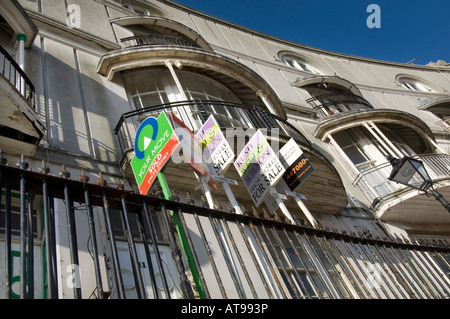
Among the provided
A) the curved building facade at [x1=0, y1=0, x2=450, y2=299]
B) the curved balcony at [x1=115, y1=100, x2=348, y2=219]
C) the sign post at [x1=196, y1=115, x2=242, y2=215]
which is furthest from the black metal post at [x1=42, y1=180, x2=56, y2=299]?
the curved balcony at [x1=115, y1=100, x2=348, y2=219]

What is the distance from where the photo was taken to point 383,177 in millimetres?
11008

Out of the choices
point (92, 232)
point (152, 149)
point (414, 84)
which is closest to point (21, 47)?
point (152, 149)

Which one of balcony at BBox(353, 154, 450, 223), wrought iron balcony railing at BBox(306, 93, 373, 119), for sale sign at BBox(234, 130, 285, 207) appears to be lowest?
for sale sign at BBox(234, 130, 285, 207)

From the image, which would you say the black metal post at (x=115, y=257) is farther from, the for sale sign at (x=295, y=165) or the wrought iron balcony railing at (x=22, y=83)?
the wrought iron balcony railing at (x=22, y=83)

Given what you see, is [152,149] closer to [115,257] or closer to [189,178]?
[115,257]

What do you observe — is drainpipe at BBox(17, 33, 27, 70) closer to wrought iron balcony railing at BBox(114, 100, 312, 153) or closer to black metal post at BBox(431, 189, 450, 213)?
wrought iron balcony railing at BBox(114, 100, 312, 153)

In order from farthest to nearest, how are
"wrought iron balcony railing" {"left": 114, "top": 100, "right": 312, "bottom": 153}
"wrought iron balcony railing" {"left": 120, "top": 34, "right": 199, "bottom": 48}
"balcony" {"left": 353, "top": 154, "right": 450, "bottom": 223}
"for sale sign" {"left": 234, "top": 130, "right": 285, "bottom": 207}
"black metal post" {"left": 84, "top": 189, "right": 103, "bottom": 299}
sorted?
"wrought iron balcony railing" {"left": 120, "top": 34, "right": 199, "bottom": 48}
"balcony" {"left": 353, "top": 154, "right": 450, "bottom": 223}
"wrought iron balcony railing" {"left": 114, "top": 100, "right": 312, "bottom": 153}
"for sale sign" {"left": 234, "top": 130, "right": 285, "bottom": 207}
"black metal post" {"left": 84, "top": 189, "right": 103, "bottom": 299}

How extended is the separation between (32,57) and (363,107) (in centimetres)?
1334

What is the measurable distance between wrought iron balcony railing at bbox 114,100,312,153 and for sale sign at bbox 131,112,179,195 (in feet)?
9.11

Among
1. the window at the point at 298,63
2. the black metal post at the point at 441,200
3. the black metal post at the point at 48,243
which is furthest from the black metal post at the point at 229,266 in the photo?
the window at the point at 298,63

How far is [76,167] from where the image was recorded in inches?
230

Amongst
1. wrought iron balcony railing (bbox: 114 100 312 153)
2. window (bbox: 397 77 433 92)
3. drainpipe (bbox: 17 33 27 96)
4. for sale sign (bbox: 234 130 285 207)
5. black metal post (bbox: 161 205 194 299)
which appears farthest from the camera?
window (bbox: 397 77 433 92)

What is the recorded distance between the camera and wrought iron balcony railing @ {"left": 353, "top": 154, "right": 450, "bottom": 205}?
415 inches
